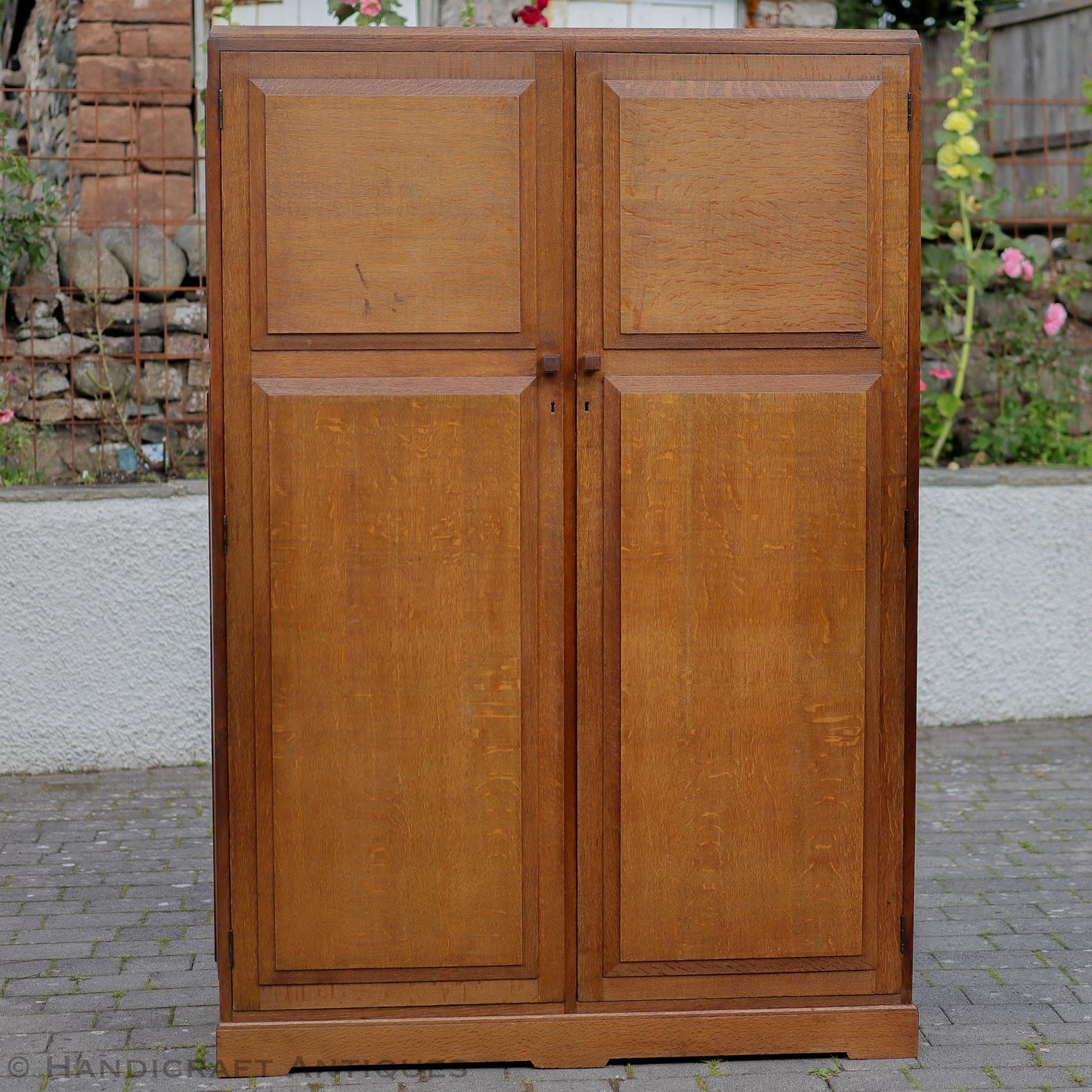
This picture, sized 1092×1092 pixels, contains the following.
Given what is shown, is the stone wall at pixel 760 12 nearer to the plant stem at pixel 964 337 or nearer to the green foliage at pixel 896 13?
the plant stem at pixel 964 337

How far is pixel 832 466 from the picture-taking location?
3.39m

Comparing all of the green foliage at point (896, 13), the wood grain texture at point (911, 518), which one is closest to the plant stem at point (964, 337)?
the wood grain texture at point (911, 518)

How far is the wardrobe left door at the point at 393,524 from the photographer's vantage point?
326 cm

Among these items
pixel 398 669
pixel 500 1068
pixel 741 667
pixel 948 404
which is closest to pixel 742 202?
pixel 741 667

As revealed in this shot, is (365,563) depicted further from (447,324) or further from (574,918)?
(574,918)

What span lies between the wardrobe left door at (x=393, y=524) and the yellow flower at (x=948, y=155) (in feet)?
14.4

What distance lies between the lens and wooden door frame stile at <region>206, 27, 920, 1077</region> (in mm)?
3271

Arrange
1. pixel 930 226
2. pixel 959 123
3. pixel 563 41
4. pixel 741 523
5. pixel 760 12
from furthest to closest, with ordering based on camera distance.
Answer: pixel 760 12 → pixel 930 226 → pixel 959 123 → pixel 741 523 → pixel 563 41

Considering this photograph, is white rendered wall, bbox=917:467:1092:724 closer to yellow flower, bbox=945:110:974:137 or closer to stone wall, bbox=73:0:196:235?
yellow flower, bbox=945:110:974:137

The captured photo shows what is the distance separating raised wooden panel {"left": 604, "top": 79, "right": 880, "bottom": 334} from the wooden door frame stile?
87 millimetres

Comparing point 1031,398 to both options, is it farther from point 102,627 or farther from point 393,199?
point 393,199

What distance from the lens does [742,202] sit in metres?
3.32

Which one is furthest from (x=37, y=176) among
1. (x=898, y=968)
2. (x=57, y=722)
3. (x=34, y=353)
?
(x=898, y=968)

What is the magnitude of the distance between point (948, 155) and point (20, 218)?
13.7ft
